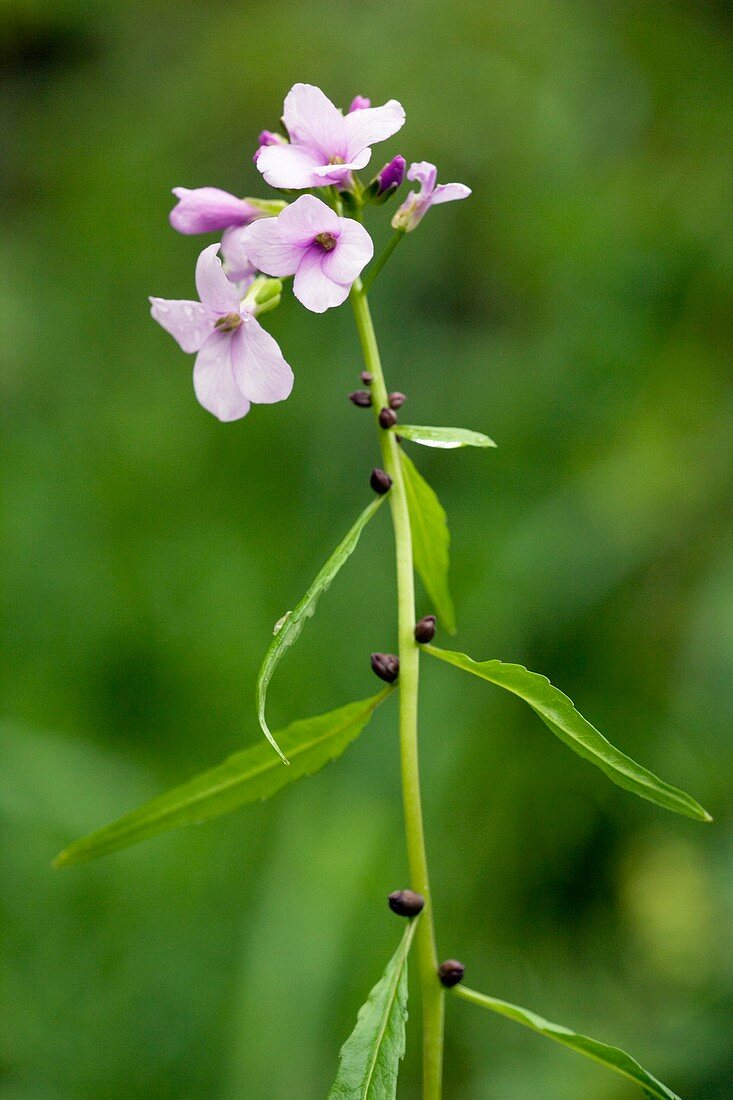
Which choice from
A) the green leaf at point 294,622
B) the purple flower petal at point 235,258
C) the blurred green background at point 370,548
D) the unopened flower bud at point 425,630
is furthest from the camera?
the blurred green background at point 370,548

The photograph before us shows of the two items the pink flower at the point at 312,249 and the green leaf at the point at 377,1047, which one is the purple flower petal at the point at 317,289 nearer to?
the pink flower at the point at 312,249

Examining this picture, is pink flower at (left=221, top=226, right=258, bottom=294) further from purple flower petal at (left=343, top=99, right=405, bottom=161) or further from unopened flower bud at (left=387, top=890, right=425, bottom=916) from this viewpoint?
unopened flower bud at (left=387, top=890, right=425, bottom=916)

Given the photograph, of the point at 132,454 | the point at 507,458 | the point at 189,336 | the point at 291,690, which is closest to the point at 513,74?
the point at 507,458

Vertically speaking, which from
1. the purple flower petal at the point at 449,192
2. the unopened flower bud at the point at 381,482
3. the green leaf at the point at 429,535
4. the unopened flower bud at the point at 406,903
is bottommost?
the unopened flower bud at the point at 406,903

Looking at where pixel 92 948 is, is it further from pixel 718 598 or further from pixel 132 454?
pixel 718 598

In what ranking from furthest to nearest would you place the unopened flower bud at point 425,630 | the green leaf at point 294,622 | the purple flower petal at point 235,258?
1. the purple flower petal at point 235,258
2. the unopened flower bud at point 425,630
3. the green leaf at point 294,622

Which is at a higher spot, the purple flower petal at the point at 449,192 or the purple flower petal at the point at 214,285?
the purple flower petal at the point at 449,192

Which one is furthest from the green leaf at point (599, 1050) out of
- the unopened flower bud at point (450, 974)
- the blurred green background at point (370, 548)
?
the blurred green background at point (370, 548)

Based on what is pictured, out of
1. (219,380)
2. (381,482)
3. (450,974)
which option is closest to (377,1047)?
(450,974)
